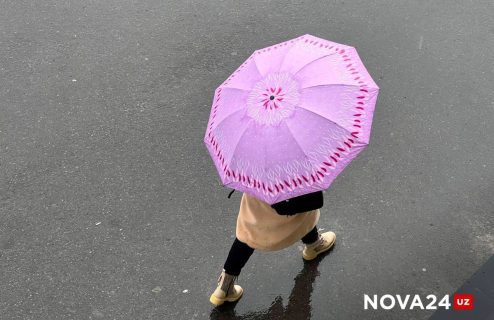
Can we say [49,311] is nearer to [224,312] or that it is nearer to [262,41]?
[224,312]

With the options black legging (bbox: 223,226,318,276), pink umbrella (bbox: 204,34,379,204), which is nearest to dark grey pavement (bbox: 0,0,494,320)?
black legging (bbox: 223,226,318,276)

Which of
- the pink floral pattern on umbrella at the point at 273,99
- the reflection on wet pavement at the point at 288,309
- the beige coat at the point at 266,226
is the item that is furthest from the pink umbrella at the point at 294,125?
the reflection on wet pavement at the point at 288,309

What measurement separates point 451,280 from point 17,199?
3.12 metres

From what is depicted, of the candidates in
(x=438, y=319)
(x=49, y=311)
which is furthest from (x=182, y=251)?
(x=438, y=319)

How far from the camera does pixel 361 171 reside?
445 cm

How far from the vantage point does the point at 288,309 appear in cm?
368

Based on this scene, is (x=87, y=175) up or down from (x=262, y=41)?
down

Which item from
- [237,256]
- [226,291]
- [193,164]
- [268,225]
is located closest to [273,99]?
[268,225]

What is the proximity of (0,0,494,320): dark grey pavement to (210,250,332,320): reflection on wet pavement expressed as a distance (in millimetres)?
13

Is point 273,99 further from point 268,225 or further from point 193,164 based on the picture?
point 193,164

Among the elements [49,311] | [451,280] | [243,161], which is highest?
[243,161]

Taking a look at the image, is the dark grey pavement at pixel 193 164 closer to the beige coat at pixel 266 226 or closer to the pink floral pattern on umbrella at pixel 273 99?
the beige coat at pixel 266 226

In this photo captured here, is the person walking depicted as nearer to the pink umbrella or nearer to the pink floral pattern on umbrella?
the pink umbrella

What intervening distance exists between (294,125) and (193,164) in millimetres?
2123
